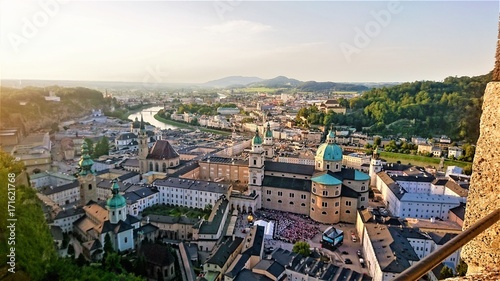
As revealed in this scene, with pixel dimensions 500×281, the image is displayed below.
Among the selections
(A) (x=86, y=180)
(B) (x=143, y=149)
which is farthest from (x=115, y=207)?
(B) (x=143, y=149)

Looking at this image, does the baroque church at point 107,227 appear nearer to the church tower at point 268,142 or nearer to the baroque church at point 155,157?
the baroque church at point 155,157

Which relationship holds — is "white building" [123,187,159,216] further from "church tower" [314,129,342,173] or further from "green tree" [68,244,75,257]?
"church tower" [314,129,342,173]

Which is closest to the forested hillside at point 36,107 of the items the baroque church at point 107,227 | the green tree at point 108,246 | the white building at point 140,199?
the white building at point 140,199

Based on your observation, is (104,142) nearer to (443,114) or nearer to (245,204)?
(245,204)

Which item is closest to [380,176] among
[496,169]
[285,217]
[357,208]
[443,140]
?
[357,208]

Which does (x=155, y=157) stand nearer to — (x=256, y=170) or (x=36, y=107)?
(x=256, y=170)

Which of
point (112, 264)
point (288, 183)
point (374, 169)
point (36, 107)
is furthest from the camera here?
→ point (36, 107)
